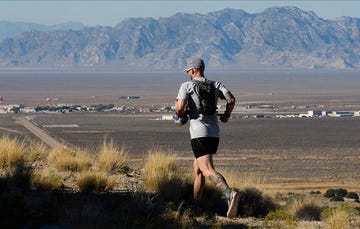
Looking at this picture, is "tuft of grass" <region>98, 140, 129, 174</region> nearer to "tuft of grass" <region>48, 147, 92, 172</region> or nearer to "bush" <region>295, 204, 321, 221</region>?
"tuft of grass" <region>48, 147, 92, 172</region>

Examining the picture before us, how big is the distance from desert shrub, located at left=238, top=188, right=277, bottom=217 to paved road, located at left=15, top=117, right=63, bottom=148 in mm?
43323

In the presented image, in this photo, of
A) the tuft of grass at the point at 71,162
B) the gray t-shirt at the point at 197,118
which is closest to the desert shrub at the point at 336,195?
the tuft of grass at the point at 71,162

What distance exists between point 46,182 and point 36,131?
2324 inches

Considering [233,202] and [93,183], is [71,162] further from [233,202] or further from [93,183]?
[233,202]

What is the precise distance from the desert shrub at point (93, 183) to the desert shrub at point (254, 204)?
191 cm

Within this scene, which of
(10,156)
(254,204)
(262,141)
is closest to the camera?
(254,204)

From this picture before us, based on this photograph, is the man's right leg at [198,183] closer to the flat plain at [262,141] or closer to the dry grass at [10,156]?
the dry grass at [10,156]

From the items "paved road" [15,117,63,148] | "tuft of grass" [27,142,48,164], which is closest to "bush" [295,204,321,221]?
"tuft of grass" [27,142,48,164]

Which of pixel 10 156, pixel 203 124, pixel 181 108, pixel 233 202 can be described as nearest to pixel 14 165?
pixel 10 156

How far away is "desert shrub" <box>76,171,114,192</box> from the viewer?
12.0 meters

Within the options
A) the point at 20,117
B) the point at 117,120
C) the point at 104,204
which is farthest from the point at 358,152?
the point at 104,204

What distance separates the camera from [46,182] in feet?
38.9

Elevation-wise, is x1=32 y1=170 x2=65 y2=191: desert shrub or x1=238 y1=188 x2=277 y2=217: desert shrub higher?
x1=32 y1=170 x2=65 y2=191: desert shrub

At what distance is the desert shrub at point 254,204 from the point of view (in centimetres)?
1216
